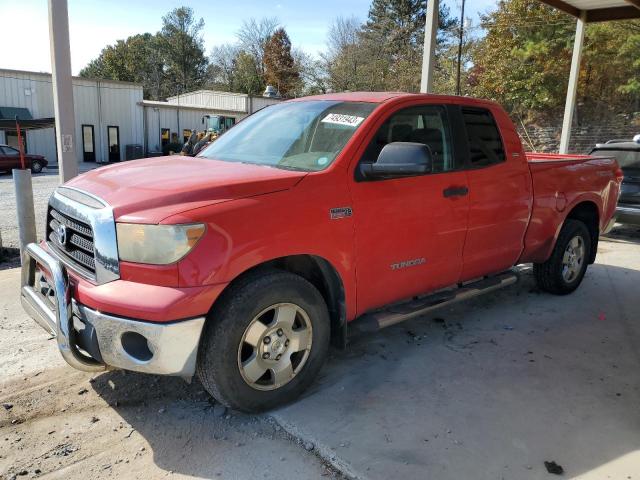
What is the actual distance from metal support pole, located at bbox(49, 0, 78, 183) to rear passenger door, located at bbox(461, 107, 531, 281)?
4.33 meters

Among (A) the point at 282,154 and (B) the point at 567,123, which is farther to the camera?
(B) the point at 567,123

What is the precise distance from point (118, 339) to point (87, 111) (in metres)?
31.4

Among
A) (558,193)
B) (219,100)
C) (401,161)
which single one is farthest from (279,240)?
(219,100)

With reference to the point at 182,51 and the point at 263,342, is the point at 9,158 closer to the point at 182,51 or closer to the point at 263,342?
the point at 263,342

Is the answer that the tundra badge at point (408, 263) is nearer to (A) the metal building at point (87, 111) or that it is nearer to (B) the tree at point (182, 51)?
(A) the metal building at point (87, 111)

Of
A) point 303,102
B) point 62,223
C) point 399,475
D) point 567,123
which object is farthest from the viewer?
point 567,123

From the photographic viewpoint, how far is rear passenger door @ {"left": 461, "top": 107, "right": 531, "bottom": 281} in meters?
4.17

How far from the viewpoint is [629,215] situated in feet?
28.1

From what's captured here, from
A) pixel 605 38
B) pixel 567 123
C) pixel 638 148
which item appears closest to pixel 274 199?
pixel 638 148

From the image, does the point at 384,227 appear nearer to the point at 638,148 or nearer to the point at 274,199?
the point at 274,199

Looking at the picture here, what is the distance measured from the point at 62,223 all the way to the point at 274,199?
4.44ft

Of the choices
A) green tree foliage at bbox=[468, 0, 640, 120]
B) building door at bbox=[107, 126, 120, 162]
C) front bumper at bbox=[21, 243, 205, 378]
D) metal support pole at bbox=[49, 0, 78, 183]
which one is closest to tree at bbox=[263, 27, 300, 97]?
building door at bbox=[107, 126, 120, 162]

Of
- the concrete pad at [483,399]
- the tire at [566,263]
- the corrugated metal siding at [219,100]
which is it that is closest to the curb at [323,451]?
the concrete pad at [483,399]

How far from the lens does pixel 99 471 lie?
8.64ft
